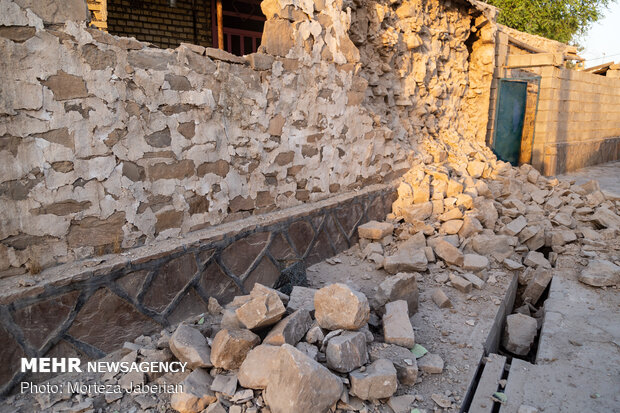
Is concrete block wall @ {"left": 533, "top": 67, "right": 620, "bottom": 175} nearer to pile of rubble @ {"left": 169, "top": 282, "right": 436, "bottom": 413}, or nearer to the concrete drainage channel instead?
the concrete drainage channel

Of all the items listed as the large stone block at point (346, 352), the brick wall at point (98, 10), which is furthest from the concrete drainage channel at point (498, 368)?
the brick wall at point (98, 10)

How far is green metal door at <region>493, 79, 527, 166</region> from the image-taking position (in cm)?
821

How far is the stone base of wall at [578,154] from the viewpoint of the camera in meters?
8.37

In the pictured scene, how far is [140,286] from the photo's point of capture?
2873mm

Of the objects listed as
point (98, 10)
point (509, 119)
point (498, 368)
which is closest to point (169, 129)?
point (498, 368)

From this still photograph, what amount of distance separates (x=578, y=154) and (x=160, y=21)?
9641 millimetres

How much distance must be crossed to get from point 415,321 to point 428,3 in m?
5.05

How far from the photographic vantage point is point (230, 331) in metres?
2.52

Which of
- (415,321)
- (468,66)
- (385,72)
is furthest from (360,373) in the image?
(468,66)

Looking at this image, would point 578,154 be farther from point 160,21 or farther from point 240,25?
point 160,21

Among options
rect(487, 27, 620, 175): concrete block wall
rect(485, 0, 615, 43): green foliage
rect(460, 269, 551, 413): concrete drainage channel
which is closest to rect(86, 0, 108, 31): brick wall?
rect(460, 269, 551, 413): concrete drainage channel

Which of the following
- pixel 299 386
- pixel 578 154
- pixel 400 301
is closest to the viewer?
pixel 299 386

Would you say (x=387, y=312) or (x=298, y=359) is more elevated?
(x=298, y=359)

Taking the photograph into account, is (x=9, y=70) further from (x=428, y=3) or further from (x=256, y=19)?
(x=256, y=19)
